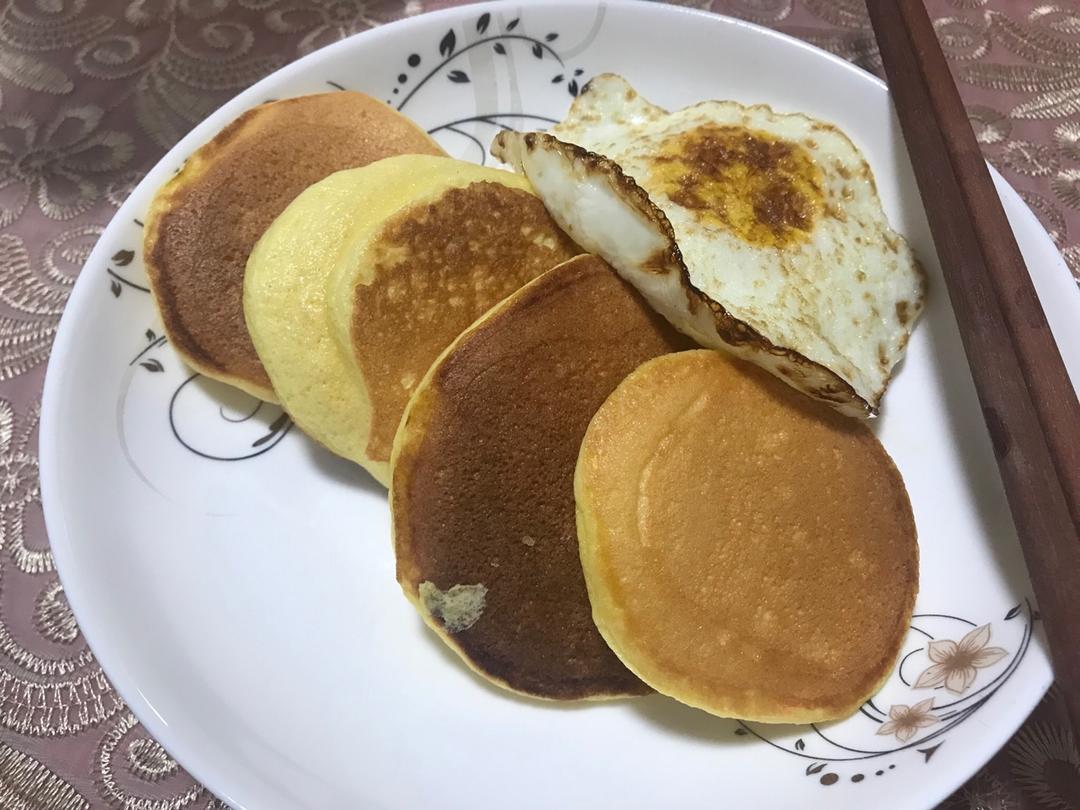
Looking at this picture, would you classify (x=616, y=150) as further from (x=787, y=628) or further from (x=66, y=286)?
(x=66, y=286)

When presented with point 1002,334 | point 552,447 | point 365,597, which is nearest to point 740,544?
point 552,447

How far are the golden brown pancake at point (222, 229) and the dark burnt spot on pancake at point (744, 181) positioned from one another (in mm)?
760

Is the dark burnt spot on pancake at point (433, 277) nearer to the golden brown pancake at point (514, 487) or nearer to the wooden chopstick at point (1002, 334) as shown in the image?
the golden brown pancake at point (514, 487)

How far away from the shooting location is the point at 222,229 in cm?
160

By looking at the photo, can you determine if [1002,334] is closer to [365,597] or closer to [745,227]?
[745,227]

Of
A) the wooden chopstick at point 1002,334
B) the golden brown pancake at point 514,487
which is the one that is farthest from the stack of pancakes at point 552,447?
the wooden chopstick at point 1002,334

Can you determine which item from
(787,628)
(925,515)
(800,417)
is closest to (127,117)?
(800,417)

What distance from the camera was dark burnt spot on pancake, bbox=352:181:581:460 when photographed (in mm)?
1424

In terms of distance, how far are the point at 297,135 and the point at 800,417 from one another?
1.23 metres

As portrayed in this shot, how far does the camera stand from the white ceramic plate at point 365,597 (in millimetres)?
1347

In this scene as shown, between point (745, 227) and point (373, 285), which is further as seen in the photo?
point (745, 227)

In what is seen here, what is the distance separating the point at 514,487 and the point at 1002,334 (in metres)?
0.94

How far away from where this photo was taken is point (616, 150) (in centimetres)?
173

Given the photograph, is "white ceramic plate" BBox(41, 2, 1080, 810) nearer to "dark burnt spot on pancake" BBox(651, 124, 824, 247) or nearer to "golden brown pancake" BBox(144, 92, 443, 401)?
"golden brown pancake" BBox(144, 92, 443, 401)
